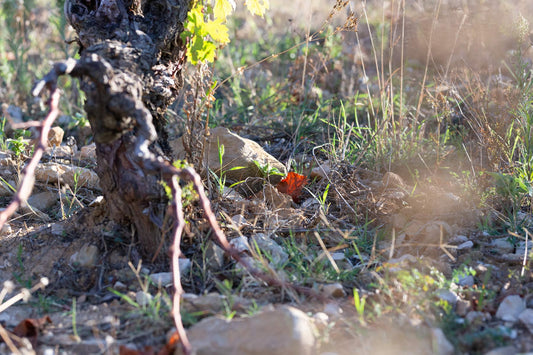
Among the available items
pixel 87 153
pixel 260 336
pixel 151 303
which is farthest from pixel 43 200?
pixel 260 336

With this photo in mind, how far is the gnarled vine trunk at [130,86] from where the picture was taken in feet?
6.51

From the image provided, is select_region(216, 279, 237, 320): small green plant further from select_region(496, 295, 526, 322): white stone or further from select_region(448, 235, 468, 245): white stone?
select_region(448, 235, 468, 245): white stone

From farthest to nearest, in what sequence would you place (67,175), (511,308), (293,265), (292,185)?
(67,175) → (292,185) → (293,265) → (511,308)

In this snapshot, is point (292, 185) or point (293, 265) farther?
point (292, 185)

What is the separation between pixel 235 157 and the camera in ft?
10.1

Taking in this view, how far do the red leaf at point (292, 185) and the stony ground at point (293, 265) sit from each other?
16 mm

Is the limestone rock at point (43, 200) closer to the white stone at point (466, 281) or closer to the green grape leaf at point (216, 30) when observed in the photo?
the green grape leaf at point (216, 30)

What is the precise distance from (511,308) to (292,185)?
1.33 metres

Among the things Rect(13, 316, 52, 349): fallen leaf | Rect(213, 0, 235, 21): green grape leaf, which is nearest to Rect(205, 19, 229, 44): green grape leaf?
Rect(213, 0, 235, 21): green grape leaf

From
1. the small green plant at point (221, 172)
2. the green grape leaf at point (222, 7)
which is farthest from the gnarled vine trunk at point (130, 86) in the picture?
the small green plant at point (221, 172)

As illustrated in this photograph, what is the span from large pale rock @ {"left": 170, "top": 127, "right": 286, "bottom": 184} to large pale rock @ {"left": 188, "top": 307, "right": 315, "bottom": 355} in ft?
4.38

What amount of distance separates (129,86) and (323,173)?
1426 mm

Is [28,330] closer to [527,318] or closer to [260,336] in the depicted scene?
[260,336]

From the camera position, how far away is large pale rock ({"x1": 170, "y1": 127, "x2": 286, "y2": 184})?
3.06 meters
